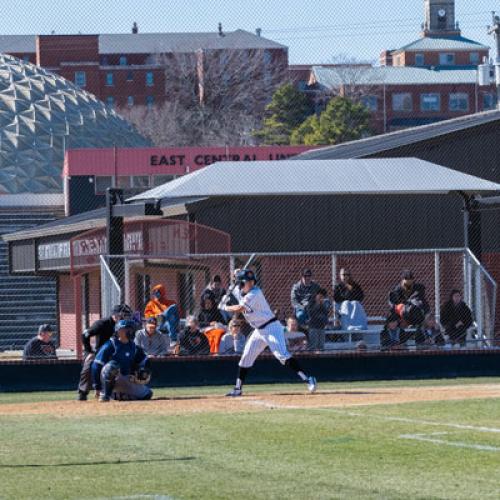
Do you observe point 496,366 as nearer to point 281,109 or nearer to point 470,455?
point 470,455

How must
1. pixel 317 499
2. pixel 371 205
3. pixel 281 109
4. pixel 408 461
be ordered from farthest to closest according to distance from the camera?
pixel 281 109, pixel 371 205, pixel 408 461, pixel 317 499

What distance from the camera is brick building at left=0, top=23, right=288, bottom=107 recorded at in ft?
384

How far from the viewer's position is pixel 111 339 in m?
19.2

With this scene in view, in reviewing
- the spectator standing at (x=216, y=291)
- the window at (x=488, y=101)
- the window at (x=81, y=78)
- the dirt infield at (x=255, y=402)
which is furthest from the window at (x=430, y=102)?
the dirt infield at (x=255, y=402)

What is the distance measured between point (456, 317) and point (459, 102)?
331ft

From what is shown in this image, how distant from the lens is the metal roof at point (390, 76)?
382 feet

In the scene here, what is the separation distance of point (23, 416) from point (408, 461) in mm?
6598

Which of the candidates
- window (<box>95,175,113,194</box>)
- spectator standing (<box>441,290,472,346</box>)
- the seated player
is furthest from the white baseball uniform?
window (<box>95,175,113,194</box>)

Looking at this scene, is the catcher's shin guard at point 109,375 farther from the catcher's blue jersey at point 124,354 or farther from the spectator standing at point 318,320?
the spectator standing at point 318,320

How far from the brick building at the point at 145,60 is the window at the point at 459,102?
1406cm

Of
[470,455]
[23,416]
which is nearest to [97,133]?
[23,416]

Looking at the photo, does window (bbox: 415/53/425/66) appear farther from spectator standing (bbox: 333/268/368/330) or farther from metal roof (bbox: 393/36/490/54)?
spectator standing (bbox: 333/268/368/330)

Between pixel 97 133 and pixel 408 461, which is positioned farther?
pixel 97 133

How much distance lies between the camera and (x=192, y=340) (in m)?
23.1
